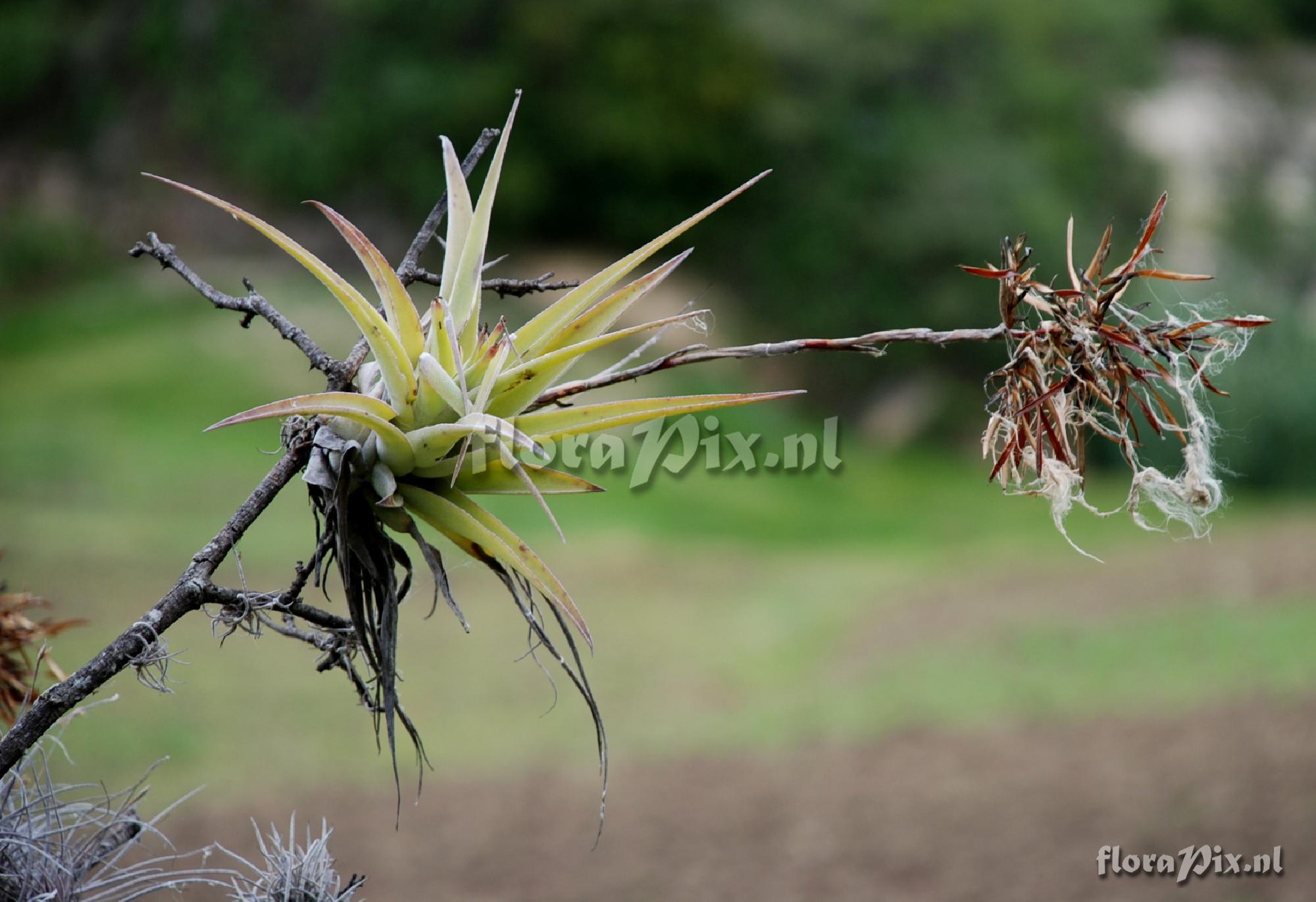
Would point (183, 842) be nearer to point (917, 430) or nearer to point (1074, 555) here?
point (1074, 555)

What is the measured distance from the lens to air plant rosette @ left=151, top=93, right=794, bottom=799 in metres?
1.38

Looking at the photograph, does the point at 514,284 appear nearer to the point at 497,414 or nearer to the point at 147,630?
the point at 497,414

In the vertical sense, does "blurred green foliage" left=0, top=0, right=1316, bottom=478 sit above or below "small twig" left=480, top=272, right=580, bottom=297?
above

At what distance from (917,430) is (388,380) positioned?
18.0 meters

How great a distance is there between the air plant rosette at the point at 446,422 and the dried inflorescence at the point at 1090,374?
0.31 metres

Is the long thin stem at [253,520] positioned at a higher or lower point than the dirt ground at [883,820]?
lower

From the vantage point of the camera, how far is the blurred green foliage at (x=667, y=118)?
1847 centimetres

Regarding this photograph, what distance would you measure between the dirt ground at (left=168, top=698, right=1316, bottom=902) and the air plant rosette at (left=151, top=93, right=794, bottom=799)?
14.0 feet

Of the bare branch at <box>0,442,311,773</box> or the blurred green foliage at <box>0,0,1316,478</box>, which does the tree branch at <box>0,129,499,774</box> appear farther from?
the blurred green foliage at <box>0,0,1316,478</box>

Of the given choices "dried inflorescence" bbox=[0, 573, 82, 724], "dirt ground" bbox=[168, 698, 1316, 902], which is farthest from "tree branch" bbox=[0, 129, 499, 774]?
"dirt ground" bbox=[168, 698, 1316, 902]

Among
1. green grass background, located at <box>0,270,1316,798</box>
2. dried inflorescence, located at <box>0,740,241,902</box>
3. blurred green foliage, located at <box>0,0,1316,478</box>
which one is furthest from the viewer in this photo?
blurred green foliage, located at <box>0,0,1316,478</box>

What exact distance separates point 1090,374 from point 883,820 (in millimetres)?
5560

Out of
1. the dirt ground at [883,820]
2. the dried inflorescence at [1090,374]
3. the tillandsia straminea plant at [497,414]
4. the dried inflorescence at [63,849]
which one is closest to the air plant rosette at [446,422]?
the tillandsia straminea plant at [497,414]

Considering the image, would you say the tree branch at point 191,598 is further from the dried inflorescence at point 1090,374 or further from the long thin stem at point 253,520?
the dried inflorescence at point 1090,374
